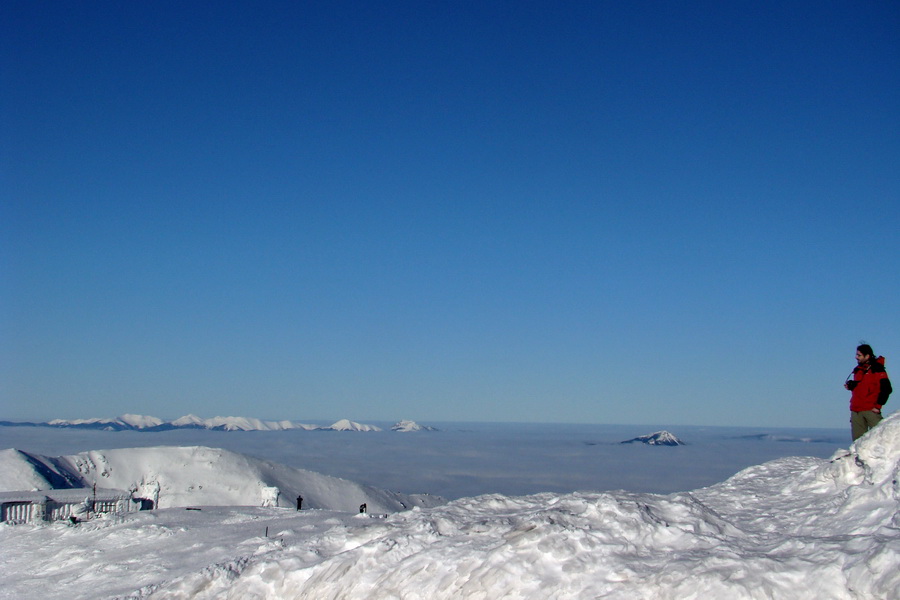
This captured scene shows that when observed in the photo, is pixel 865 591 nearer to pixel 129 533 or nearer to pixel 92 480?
pixel 129 533

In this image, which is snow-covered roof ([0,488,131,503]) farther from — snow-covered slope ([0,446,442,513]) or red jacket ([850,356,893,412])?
red jacket ([850,356,893,412])

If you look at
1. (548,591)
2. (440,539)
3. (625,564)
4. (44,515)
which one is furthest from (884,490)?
(44,515)

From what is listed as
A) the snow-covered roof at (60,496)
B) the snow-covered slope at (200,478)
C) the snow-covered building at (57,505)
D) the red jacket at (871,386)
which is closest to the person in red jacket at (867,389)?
the red jacket at (871,386)

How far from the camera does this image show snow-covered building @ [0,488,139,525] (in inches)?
875

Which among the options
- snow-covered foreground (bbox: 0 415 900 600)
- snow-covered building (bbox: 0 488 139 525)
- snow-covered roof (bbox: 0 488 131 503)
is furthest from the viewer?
snow-covered roof (bbox: 0 488 131 503)

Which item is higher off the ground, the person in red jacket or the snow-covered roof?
the person in red jacket

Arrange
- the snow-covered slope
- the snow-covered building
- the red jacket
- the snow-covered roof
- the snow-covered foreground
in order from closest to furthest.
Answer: the snow-covered foreground, the red jacket, the snow-covered building, the snow-covered roof, the snow-covered slope

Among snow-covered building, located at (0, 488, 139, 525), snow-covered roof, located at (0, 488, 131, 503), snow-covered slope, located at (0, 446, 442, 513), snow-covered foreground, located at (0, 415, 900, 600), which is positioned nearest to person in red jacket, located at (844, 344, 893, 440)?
snow-covered foreground, located at (0, 415, 900, 600)

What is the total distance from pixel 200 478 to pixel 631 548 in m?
48.8

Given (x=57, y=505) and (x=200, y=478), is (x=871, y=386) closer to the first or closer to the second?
(x=57, y=505)

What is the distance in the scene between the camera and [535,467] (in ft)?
400

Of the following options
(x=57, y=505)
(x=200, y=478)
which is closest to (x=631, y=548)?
(x=57, y=505)

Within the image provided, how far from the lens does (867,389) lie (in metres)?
10.7

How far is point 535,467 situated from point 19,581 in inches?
4473
